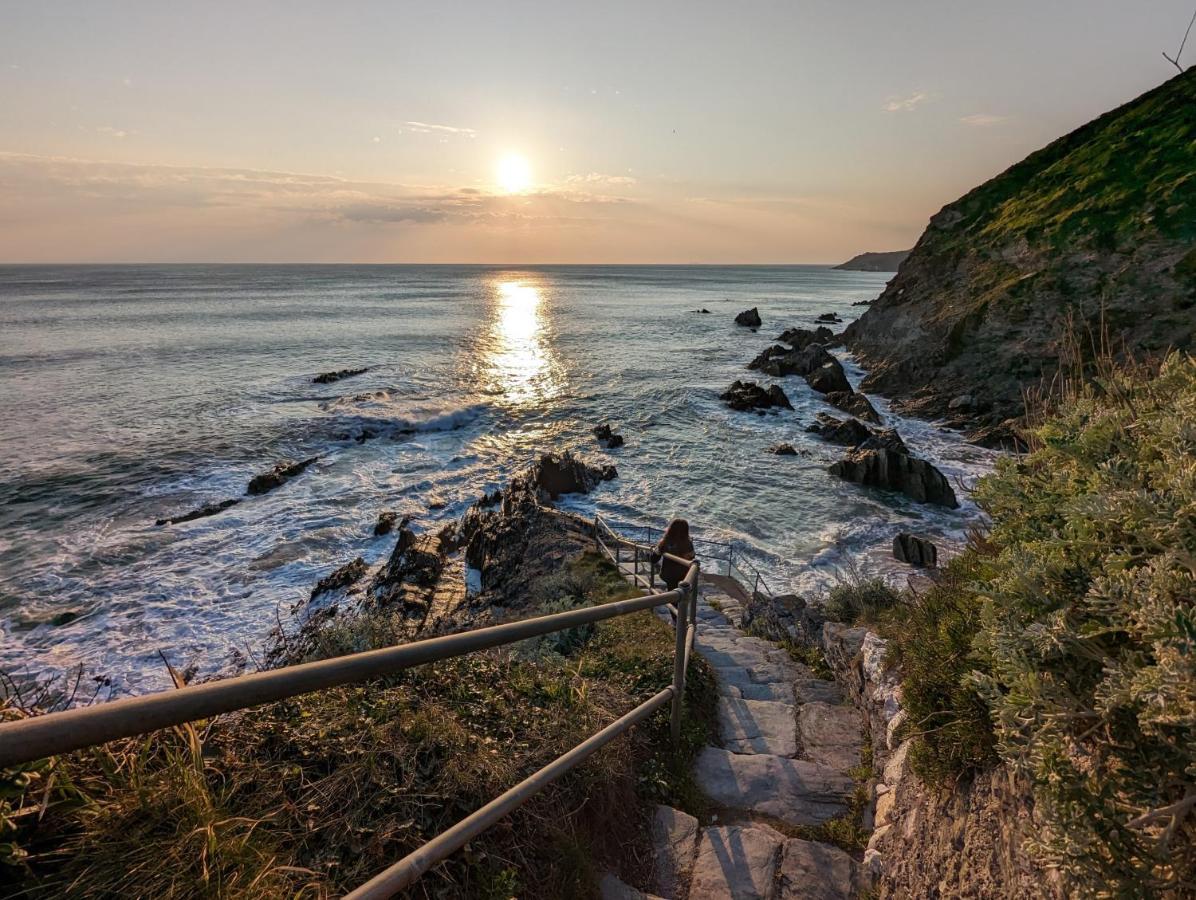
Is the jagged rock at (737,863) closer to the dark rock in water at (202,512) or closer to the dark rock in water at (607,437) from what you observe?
the dark rock in water at (202,512)

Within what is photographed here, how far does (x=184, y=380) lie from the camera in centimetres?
3475

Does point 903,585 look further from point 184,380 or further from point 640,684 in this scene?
point 184,380

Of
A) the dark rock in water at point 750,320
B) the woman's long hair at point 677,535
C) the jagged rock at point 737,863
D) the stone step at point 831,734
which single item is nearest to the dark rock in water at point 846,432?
the woman's long hair at point 677,535

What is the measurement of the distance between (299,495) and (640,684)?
17373mm

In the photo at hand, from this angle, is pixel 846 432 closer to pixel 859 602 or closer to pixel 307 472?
pixel 859 602

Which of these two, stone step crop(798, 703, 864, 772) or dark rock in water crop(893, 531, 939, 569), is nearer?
stone step crop(798, 703, 864, 772)

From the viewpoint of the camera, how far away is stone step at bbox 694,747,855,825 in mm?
4117

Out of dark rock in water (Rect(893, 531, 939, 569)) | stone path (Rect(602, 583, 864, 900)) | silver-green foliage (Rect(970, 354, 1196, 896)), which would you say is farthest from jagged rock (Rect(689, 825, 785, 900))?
dark rock in water (Rect(893, 531, 939, 569))

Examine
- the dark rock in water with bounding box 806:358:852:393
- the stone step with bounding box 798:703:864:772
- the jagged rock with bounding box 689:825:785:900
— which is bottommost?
the stone step with bounding box 798:703:864:772

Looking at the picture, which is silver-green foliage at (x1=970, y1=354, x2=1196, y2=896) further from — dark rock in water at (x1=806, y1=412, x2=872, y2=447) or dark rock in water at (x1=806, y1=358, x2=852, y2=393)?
dark rock in water at (x1=806, y1=358, x2=852, y2=393)

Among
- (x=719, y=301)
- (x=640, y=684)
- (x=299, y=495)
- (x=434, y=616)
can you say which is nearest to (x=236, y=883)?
(x=640, y=684)

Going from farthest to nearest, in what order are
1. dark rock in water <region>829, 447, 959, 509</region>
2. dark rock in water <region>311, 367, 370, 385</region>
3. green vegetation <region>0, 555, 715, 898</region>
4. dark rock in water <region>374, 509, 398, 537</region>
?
dark rock in water <region>311, 367, 370, 385</region>, dark rock in water <region>829, 447, 959, 509</region>, dark rock in water <region>374, 509, 398, 537</region>, green vegetation <region>0, 555, 715, 898</region>

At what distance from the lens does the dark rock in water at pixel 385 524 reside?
16344 mm

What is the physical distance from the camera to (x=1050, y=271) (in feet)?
88.5
